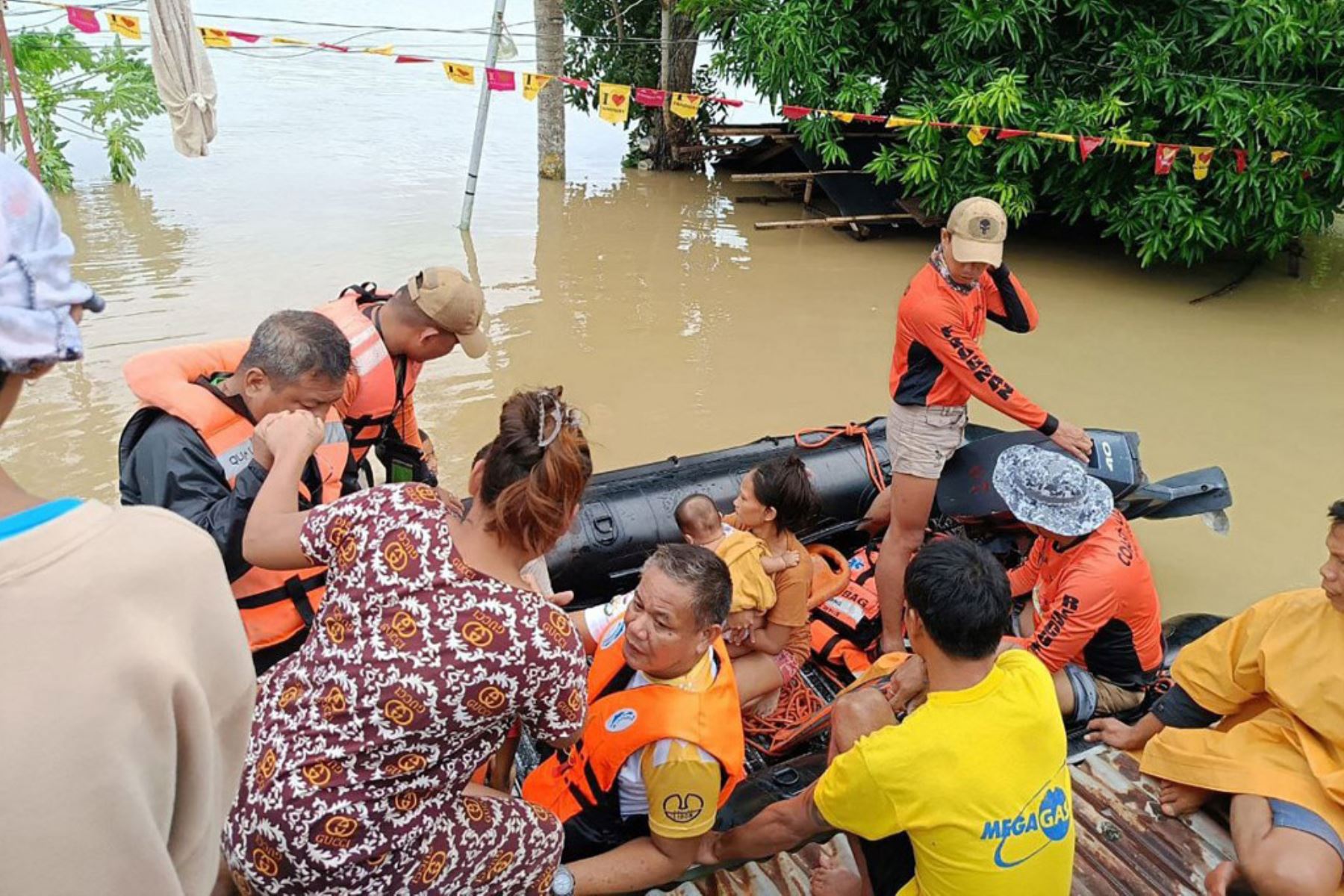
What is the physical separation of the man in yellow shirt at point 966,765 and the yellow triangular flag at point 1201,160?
23.4 feet

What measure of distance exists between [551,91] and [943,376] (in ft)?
27.5

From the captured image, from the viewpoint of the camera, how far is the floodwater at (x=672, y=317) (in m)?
5.81

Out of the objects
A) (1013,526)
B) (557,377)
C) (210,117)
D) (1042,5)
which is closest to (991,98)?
(1042,5)

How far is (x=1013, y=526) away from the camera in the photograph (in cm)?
413

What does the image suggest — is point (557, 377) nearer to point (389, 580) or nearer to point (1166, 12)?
point (389, 580)

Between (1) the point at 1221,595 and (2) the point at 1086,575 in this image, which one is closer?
(2) the point at 1086,575

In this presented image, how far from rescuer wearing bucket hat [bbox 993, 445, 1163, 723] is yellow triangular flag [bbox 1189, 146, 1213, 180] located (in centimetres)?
581

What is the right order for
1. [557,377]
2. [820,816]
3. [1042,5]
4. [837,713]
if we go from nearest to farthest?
1. [820,816]
2. [837,713]
3. [557,377]
4. [1042,5]

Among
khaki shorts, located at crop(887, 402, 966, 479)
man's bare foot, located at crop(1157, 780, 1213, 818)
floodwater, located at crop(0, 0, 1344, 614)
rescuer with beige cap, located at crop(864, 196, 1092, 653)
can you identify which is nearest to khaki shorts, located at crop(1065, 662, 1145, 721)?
man's bare foot, located at crop(1157, 780, 1213, 818)

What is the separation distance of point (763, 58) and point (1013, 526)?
21.8 feet

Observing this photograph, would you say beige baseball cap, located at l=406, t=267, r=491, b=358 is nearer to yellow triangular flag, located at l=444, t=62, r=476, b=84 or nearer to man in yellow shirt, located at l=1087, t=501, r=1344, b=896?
man in yellow shirt, located at l=1087, t=501, r=1344, b=896

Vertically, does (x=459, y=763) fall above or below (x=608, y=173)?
above

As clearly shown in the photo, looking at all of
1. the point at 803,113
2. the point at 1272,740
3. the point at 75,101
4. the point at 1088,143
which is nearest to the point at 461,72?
the point at 803,113

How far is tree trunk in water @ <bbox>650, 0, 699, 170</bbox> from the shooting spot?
11695 millimetres
